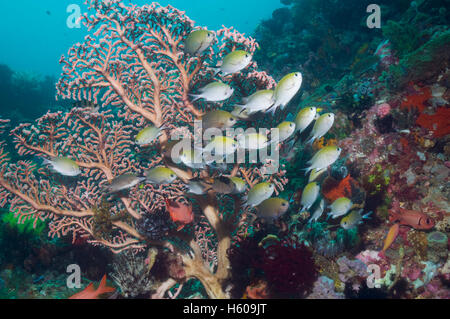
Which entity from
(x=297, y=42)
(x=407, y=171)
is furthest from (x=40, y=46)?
(x=407, y=171)

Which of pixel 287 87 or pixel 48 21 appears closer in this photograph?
pixel 287 87

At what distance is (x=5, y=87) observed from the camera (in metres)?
19.0

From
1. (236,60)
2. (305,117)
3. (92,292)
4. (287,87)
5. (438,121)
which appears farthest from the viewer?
(438,121)

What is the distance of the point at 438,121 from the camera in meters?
5.27

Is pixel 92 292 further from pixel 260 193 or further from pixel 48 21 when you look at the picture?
pixel 48 21

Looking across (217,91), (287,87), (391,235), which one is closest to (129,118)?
(217,91)

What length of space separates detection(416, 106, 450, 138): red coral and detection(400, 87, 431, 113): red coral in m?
0.28

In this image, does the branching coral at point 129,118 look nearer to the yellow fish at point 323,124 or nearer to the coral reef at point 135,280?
the coral reef at point 135,280

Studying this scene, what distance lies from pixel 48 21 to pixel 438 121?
636ft

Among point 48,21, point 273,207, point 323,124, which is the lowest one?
point 273,207

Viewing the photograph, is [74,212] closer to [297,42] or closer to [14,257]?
[14,257]

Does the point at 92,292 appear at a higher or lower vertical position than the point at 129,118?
lower

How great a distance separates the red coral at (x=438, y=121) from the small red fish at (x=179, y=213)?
5478mm

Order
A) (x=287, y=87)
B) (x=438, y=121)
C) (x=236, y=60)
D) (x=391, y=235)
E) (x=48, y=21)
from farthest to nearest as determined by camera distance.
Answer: (x=48, y=21) < (x=438, y=121) < (x=391, y=235) < (x=236, y=60) < (x=287, y=87)
